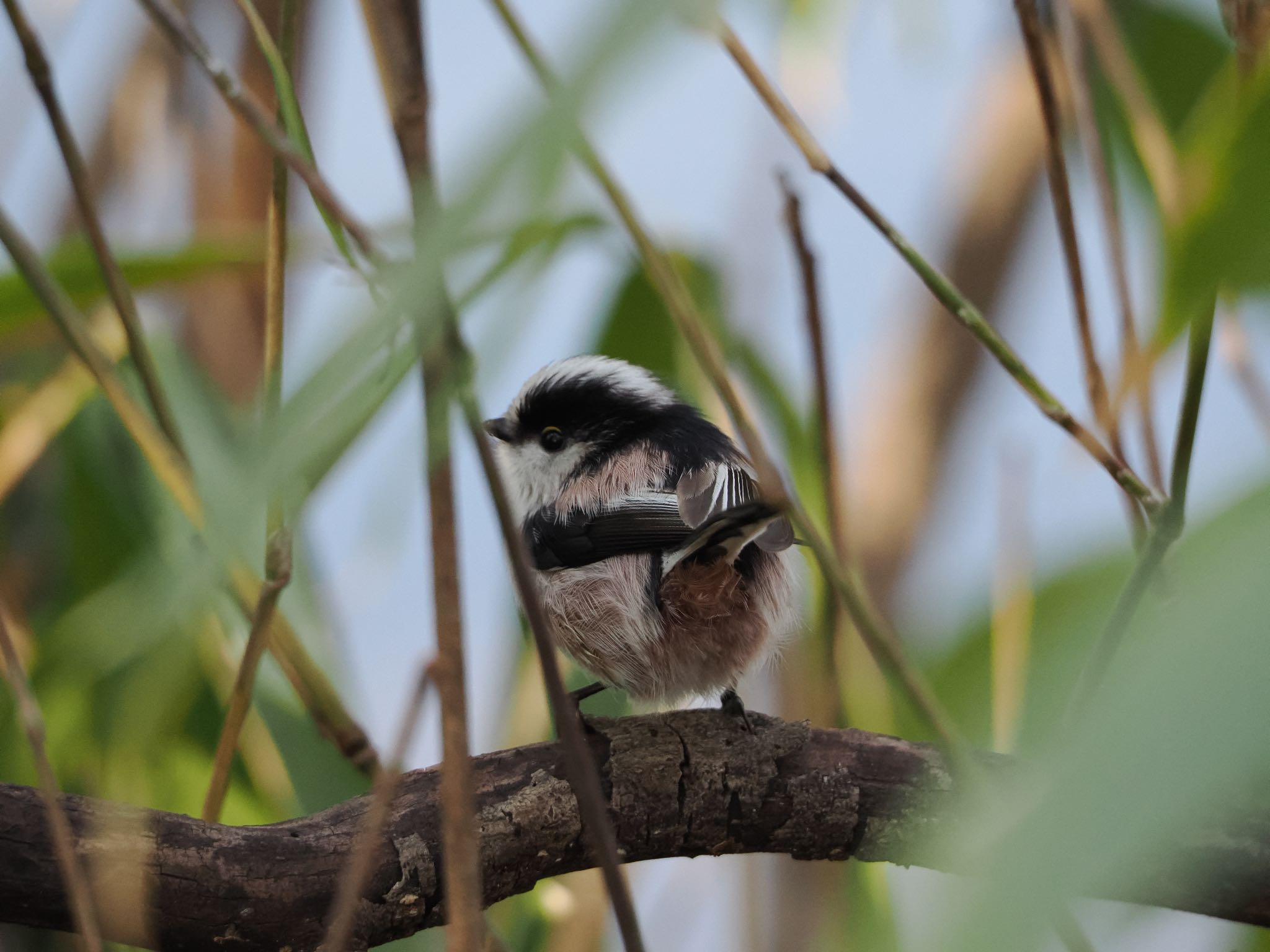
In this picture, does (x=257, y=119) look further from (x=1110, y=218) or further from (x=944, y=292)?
(x=1110, y=218)

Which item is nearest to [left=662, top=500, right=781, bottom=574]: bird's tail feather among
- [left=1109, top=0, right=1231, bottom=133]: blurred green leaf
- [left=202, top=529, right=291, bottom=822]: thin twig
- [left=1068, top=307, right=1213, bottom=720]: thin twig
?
[left=1068, top=307, right=1213, bottom=720]: thin twig

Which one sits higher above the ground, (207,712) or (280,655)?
(207,712)

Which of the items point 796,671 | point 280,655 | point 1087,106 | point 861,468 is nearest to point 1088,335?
point 1087,106

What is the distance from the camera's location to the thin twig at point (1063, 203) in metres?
0.77

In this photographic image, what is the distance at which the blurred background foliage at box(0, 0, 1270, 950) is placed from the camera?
0.30 meters

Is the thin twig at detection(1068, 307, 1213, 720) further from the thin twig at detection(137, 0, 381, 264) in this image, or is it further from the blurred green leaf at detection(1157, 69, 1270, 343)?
the thin twig at detection(137, 0, 381, 264)

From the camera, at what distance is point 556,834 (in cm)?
101

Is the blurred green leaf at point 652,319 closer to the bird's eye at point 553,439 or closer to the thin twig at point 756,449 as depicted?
the bird's eye at point 553,439

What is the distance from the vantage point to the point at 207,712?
147 centimetres

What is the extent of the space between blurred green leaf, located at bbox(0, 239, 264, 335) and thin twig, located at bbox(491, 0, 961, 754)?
775 mm

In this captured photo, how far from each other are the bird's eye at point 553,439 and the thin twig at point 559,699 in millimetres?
1006

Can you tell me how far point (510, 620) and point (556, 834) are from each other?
47 cm

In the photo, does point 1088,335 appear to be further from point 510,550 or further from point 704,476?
point 510,550

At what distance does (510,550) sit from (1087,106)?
741mm
